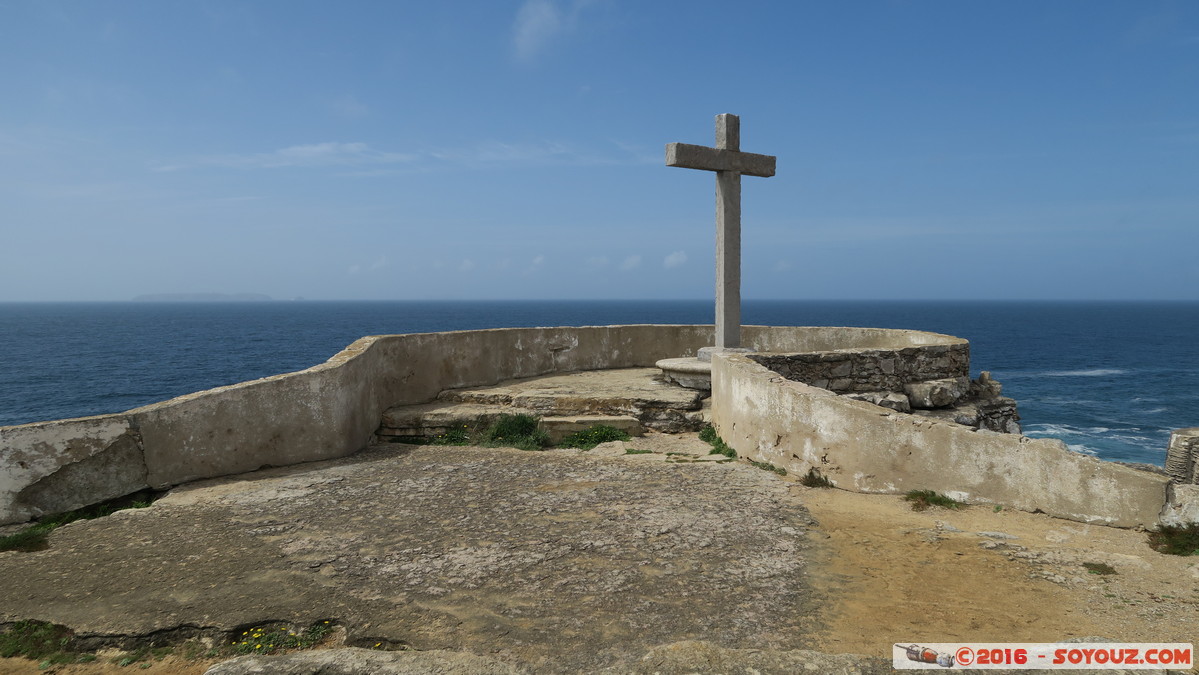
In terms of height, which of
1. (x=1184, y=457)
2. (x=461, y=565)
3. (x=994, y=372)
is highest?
(x=1184, y=457)

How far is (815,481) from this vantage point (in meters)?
→ 6.20

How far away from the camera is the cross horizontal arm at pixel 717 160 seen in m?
10.3

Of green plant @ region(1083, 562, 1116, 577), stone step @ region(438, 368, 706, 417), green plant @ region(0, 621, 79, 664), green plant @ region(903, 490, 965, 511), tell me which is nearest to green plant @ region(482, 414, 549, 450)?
stone step @ region(438, 368, 706, 417)

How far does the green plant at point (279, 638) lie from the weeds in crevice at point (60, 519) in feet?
7.66

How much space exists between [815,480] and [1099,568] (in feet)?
7.73

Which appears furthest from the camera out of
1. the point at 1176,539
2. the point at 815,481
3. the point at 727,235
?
the point at 727,235

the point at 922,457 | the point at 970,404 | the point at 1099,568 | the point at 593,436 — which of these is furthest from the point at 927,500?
the point at 970,404

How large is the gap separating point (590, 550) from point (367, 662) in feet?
6.01

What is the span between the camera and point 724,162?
10.7 meters

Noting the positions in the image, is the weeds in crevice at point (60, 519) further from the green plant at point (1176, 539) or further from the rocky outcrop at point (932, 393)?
the rocky outcrop at point (932, 393)

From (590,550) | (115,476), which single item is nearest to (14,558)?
(115,476)

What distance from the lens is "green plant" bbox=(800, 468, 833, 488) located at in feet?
20.2

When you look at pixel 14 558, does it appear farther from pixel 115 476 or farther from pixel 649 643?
pixel 649 643

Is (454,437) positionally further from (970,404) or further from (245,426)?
(970,404)
